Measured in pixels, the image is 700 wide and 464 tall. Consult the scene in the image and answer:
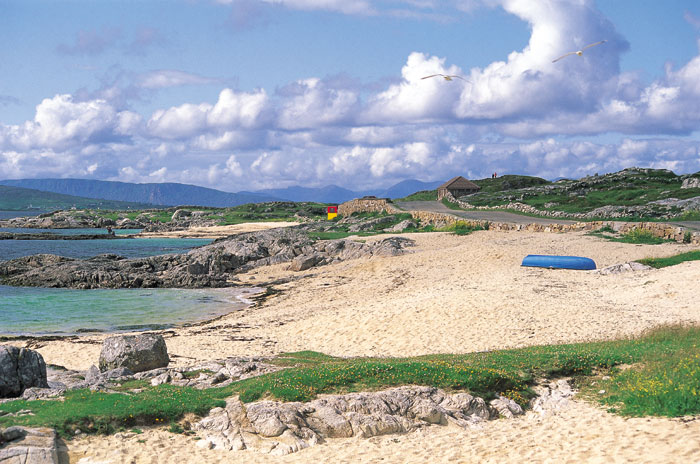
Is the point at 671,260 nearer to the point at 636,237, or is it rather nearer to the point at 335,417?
the point at 636,237

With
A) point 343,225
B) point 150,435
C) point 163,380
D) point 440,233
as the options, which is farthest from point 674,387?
point 343,225

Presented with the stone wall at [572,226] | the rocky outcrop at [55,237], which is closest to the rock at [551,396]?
the stone wall at [572,226]

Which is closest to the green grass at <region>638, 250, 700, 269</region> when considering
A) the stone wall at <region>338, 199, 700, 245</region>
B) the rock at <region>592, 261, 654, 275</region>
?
the rock at <region>592, 261, 654, 275</region>

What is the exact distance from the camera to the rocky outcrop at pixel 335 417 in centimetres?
1235

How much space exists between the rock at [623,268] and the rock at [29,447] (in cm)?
3194

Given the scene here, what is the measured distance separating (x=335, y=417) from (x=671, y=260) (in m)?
30.2

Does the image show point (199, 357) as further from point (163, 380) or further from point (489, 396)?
point (489, 396)

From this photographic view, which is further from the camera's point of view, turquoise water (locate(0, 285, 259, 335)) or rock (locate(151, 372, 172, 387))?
turquoise water (locate(0, 285, 259, 335))

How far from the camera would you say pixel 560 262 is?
37406 millimetres

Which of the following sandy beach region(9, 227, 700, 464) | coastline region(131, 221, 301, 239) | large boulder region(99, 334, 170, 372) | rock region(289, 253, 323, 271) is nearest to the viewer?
sandy beach region(9, 227, 700, 464)

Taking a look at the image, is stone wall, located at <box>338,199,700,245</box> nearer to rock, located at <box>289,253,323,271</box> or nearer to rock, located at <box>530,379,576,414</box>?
rock, located at <box>289,253,323,271</box>

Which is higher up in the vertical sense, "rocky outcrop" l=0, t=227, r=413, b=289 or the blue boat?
the blue boat

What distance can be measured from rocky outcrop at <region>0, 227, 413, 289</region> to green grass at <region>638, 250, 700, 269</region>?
1976 centimetres

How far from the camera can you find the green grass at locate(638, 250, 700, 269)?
3500cm
